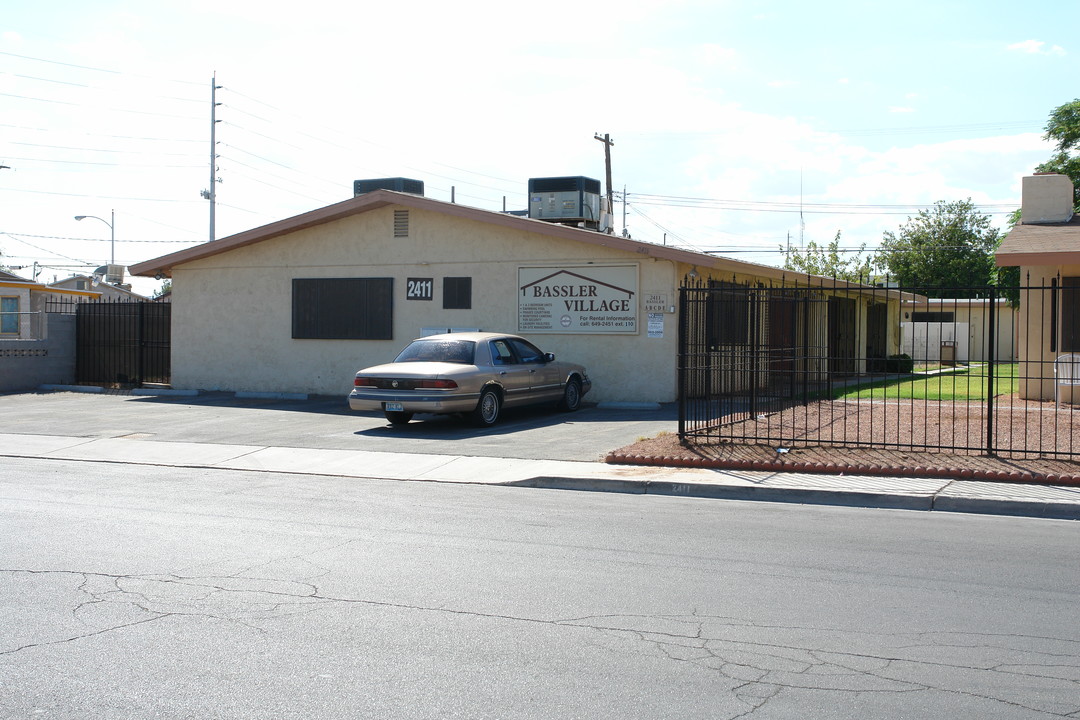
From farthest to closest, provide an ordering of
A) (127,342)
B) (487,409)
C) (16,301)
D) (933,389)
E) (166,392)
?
(16,301)
(127,342)
(166,392)
(933,389)
(487,409)

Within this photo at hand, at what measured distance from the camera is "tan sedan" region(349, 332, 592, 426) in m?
15.4

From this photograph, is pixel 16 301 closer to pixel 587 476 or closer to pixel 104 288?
pixel 104 288

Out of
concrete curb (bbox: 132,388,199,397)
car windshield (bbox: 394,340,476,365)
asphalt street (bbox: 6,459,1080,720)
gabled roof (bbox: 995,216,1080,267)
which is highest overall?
gabled roof (bbox: 995,216,1080,267)

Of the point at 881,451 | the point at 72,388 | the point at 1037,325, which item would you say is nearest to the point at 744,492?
the point at 881,451

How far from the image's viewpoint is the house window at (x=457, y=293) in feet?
70.0

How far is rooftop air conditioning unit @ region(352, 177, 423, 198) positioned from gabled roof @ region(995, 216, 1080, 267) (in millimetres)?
12772

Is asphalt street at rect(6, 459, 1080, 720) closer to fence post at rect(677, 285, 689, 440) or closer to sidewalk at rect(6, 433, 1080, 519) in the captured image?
sidewalk at rect(6, 433, 1080, 519)

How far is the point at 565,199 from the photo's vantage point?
24.1 meters

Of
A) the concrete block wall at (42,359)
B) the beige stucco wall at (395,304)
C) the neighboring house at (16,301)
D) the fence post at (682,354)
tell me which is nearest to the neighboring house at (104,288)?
the neighboring house at (16,301)

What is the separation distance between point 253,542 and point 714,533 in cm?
379

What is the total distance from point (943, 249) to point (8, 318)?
56.3 meters

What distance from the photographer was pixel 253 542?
788cm

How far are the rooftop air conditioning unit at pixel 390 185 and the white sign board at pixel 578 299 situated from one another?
4313 mm

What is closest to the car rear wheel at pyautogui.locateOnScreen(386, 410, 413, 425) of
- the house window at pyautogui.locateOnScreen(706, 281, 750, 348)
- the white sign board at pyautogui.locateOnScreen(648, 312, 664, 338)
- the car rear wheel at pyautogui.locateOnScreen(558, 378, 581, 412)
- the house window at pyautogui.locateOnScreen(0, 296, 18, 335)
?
the car rear wheel at pyautogui.locateOnScreen(558, 378, 581, 412)
